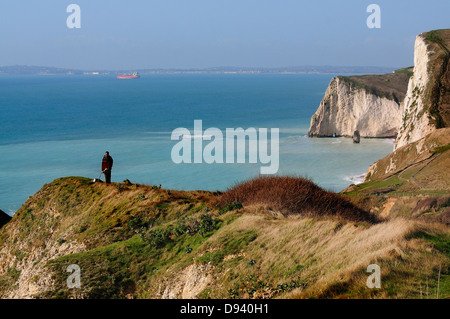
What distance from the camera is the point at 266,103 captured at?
165500 mm

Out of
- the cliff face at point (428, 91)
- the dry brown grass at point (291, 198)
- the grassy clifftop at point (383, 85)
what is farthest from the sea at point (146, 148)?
the dry brown grass at point (291, 198)

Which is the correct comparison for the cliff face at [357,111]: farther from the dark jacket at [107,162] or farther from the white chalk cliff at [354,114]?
the dark jacket at [107,162]

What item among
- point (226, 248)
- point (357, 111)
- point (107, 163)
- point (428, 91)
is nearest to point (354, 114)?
point (357, 111)

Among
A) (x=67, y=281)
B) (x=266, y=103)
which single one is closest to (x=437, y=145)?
(x=67, y=281)

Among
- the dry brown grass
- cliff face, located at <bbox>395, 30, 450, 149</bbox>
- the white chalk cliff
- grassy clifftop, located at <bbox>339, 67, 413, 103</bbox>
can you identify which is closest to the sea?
the white chalk cliff

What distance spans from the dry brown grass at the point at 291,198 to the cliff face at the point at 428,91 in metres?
33.1

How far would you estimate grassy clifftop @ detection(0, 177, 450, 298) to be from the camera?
12289 mm

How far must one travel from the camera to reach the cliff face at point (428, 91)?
52.7 meters

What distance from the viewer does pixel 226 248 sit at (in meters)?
14.8

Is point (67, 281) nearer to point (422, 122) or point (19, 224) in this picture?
point (19, 224)

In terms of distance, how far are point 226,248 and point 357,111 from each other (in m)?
84.1

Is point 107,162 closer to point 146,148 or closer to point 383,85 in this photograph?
point 146,148

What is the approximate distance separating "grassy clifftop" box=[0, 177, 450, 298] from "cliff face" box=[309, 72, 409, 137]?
2978 inches

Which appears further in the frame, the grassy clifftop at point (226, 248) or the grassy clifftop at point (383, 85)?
the grassy clifftop at point (383, 85)
